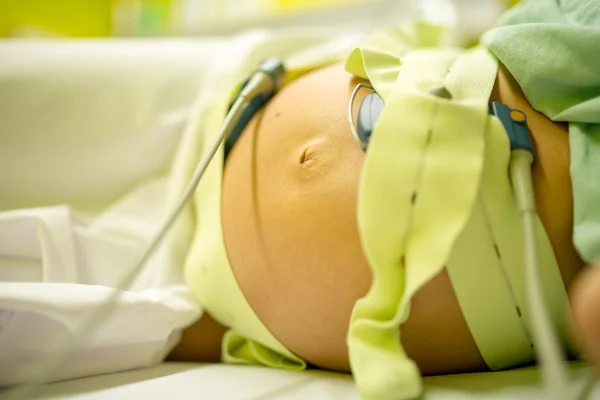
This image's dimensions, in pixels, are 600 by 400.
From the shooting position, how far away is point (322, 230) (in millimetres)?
441

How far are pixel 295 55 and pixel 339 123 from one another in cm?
36

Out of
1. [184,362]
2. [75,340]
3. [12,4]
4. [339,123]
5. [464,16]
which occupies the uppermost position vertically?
[12,4]

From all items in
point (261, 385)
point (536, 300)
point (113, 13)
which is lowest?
point (261, 385)

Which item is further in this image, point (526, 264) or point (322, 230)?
point (322, 230)

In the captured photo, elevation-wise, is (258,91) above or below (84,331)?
above

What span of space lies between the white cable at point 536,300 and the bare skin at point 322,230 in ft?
0.12

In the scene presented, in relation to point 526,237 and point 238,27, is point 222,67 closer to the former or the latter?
point 526,237

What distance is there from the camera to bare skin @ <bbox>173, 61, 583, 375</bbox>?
411 mm

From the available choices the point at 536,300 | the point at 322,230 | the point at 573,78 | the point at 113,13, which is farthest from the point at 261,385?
the point at 113,13

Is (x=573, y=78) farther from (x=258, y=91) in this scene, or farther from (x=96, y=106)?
(x=96, y=106)

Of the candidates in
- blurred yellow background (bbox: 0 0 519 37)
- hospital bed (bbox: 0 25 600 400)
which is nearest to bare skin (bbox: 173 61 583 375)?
hospital bed (bbox: 0 25 600 400)

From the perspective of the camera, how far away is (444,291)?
0.41 m

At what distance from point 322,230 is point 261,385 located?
0.15m

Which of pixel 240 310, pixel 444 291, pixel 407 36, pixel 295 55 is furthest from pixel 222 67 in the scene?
pixel 444 291
